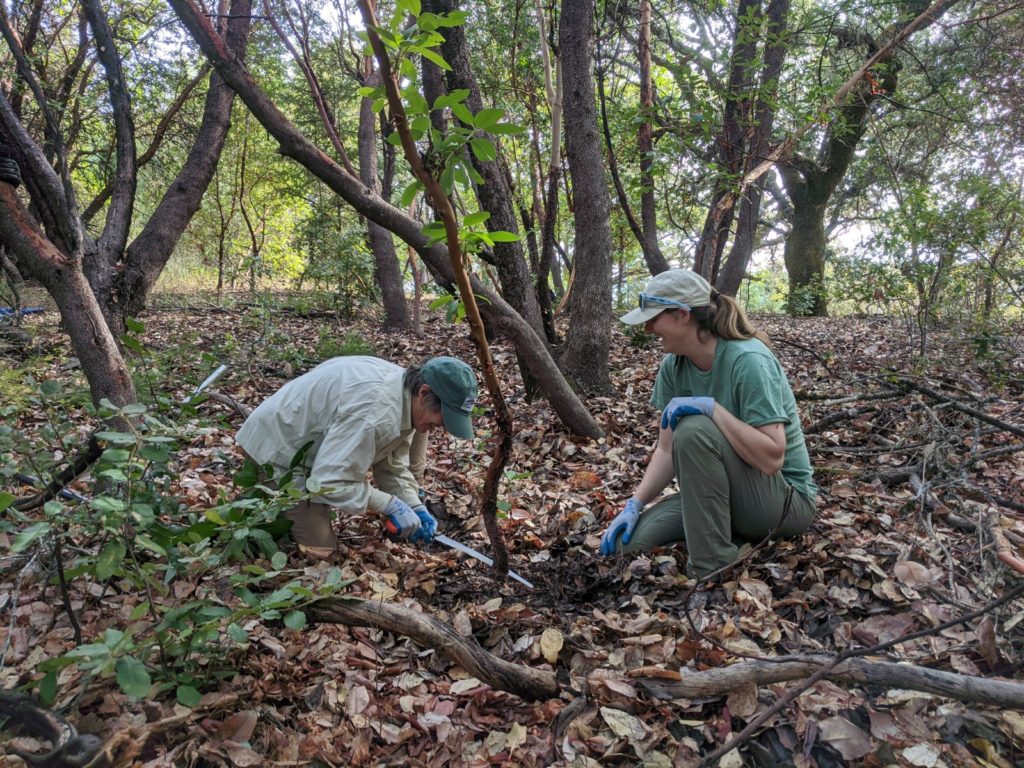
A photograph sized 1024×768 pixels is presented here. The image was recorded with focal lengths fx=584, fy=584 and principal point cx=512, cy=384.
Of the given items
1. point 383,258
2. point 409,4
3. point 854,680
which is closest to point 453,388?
point 409,4

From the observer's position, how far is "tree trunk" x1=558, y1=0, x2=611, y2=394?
4320mm

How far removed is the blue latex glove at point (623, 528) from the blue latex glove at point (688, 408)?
51 centimetres

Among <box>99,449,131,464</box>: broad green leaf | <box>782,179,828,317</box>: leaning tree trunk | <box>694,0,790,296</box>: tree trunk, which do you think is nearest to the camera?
<box>99,449,131,464</box>: broad green leaf

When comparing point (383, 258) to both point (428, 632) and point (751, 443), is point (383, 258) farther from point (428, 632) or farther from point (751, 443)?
point (428, 632)

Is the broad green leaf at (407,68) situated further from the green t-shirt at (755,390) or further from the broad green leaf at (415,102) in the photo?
the green t-shirt at (755,390)

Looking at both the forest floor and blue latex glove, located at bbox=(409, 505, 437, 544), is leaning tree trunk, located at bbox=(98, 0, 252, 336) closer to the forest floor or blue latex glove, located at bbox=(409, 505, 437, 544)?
the forest floor

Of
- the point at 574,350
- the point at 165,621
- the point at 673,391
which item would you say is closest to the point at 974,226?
the point at 574,350

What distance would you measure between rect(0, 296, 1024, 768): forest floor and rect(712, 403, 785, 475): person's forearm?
0.47 m

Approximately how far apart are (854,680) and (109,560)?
1.98 m

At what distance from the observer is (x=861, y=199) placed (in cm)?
1411

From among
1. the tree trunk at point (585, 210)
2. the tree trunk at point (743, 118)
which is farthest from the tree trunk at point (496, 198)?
the tree trunk at point (743, 118)

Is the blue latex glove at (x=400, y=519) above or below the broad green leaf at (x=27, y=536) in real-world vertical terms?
below

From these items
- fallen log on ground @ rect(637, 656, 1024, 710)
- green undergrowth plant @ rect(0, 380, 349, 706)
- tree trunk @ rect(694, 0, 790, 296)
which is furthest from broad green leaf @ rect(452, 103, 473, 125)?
tree trunk @ rect(694, 0, 790, 296)

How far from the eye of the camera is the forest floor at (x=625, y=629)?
1656 mm
